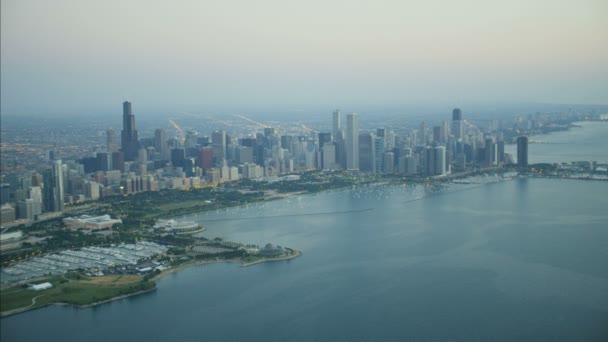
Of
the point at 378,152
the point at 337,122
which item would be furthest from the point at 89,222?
the point at 337,122

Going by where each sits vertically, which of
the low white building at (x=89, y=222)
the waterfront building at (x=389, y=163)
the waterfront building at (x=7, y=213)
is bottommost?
the low white building at (x=89, y=222)

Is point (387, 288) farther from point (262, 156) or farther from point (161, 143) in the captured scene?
point (161, 143)

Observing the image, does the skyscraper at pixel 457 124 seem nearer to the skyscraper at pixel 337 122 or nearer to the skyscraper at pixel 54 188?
the skyscraper at pixel 337 122

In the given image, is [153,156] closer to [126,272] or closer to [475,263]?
[126,272]

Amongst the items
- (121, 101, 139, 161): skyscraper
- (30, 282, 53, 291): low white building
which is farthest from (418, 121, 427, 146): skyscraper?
(30, 282, 53, 291): low white building

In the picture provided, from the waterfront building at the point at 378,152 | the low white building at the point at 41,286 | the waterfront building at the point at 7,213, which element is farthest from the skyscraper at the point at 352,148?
the low white building at the point at 41,286

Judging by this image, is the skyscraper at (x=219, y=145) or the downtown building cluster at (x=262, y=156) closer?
the downtown building cluster at (x=262, y=156)

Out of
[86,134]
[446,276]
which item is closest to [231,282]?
[446,276]

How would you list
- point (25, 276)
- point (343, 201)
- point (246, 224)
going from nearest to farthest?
1. point (25, 276)
2. point (246, 224)
3. point (343, 201)
